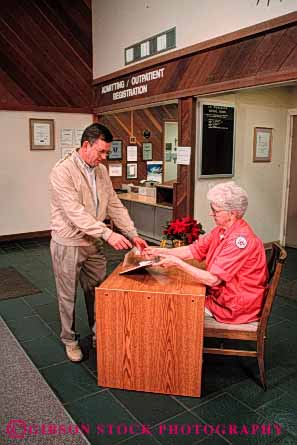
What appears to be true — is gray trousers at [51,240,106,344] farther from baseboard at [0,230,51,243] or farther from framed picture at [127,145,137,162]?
framed picture at [127,145,137,162]

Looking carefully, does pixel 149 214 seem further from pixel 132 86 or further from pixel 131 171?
pixel 131 171

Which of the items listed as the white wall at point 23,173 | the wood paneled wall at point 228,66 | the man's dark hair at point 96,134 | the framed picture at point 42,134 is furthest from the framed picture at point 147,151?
the man's dark hair at point 96,134

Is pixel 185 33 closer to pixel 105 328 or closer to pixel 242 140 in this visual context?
pixel 242 140

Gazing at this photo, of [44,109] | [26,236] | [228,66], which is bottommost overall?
[26,236]

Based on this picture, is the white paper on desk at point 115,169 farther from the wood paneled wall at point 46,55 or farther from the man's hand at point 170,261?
A: the man's hand at point 170,261

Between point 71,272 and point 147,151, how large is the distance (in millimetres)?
5975

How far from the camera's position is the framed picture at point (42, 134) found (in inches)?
250

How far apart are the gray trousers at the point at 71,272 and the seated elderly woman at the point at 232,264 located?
0.61 meters

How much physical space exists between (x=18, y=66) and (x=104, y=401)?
212 inches

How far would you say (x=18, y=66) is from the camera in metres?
6.10

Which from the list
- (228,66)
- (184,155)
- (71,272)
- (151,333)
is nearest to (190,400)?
(151,333)

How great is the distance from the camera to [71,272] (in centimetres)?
266

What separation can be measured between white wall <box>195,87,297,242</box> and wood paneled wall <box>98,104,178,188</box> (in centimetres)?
307

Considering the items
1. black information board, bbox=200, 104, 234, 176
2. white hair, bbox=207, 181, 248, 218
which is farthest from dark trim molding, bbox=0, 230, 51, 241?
white hair, bbox=207, 181, 248, 218
